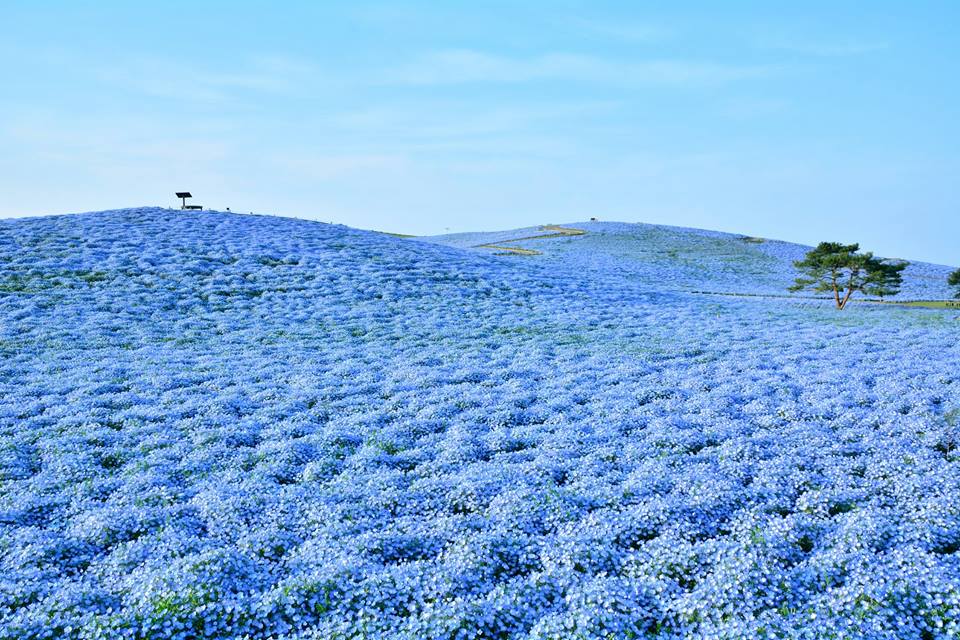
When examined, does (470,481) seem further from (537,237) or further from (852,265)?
(537,237)

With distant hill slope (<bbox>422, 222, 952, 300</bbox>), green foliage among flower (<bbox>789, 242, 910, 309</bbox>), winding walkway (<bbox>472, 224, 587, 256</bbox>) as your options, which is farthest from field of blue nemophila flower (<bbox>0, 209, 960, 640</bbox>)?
winding walkway (<bbox>472, 224, 587, 256</bbox>)

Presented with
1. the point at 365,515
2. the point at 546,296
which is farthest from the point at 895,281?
the point at 365,515

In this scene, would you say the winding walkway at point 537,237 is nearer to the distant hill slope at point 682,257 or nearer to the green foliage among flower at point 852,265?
the distant hill slope at point 682,257

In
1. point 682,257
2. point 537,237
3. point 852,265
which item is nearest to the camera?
point 852,265

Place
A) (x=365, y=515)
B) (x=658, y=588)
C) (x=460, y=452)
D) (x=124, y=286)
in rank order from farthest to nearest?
(x=124, y=286) < (x=460, y=452) < (x=365, y=515) < (x=658, y=588)

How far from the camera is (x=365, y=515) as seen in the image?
10.7 m

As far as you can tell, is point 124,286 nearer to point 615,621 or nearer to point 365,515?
point 365,515

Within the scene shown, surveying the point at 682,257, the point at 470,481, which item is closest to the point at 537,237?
the point at 682,257

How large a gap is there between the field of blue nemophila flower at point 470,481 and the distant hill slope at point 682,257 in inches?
1271

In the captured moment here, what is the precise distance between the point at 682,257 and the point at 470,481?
67.4 m

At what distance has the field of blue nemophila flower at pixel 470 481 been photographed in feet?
26.5

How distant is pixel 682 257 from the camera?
243 feet

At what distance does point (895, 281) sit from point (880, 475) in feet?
134

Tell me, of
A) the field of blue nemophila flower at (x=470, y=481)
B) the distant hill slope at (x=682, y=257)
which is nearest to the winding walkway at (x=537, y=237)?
the distant hill slope at (x=682, y=257)
